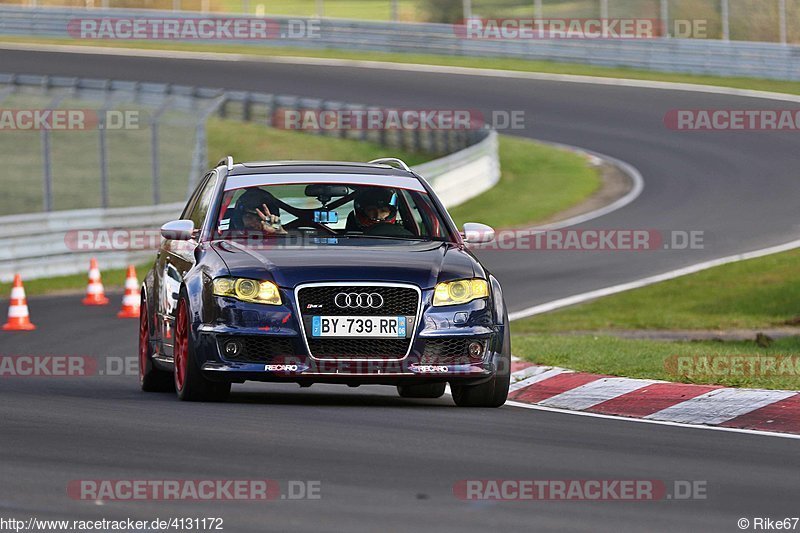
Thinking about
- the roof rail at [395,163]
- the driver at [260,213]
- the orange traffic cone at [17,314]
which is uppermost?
the roof rail at [395,163]

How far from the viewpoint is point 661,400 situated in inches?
410

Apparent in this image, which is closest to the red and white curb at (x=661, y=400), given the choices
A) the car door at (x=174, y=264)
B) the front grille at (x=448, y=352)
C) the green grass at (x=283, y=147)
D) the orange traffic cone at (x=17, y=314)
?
the front grille at (x=448, y=352)

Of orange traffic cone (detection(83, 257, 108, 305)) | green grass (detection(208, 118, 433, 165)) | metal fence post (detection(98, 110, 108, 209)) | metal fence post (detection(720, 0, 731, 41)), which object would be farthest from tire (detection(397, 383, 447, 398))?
metal fence post (detection(720, 0, 731, 41))

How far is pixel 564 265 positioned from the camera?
23625mm

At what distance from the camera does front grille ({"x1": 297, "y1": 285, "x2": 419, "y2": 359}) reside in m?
9.84

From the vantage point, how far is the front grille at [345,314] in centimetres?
984

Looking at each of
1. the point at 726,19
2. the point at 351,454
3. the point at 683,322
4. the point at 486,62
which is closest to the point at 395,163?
the point at 351,454

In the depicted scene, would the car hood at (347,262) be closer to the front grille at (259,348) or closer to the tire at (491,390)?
the front grille at (259,348)

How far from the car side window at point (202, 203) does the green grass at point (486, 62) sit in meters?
32.1

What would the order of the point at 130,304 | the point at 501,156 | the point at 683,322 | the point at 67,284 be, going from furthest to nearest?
the point at 501,156 → the point at 67,284 → the point at 130,304 → the point at 683,322

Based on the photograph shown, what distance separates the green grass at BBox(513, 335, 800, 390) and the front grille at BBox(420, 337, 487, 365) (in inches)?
76.2

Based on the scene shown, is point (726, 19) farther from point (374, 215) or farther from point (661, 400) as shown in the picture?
point (661, 400)

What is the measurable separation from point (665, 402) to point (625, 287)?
36.8ft

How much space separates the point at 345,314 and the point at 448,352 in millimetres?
673
